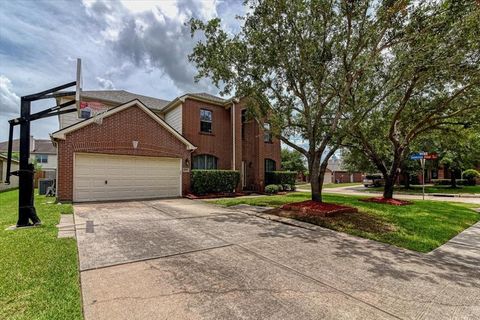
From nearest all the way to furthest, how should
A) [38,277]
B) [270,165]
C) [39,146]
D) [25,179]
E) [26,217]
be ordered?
[38,277] → [26,217] → [25,179] → [270,165] → [39,146]

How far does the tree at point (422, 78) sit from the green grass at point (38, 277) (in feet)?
31.7

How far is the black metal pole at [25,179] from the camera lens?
21.9 ft

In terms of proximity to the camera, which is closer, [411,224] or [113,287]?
[113,287]

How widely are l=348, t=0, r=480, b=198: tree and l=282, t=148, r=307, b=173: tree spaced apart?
2986 cm

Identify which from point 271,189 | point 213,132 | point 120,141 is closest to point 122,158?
point 120,141

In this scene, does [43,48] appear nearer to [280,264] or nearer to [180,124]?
[180,124]

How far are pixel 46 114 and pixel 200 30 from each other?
6.24 meters

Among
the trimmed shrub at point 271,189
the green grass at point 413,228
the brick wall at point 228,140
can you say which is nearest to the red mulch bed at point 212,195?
the trimmed shrub at point 271,189

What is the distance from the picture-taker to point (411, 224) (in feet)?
26.9

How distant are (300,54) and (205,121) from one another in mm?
9184

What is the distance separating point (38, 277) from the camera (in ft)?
11.8

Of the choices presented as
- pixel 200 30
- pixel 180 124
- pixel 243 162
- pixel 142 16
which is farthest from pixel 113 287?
pixel 243 162

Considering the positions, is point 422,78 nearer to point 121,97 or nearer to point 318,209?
point 318,209

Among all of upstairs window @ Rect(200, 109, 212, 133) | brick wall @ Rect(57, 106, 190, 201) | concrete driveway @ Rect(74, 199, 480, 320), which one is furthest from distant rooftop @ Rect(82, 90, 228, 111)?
concrete driveway @ Rect(74, 199, 480, 320)
